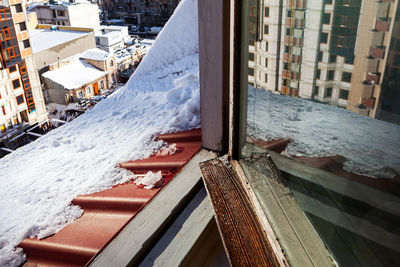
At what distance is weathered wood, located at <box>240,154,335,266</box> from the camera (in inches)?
28.9

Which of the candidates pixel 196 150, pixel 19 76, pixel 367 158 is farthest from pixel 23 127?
pixel 367 158

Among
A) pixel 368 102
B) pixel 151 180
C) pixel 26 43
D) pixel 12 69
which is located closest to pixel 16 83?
pixel 12 69

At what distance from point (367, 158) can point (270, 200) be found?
33 centimetres

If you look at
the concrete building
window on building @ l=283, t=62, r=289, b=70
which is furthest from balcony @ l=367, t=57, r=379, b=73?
the concrete building

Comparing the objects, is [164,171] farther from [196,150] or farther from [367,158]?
[367,158]

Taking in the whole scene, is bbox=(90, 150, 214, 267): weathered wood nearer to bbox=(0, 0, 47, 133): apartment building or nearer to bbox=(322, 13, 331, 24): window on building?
bbox=(322, 13, 331, 24): window on building

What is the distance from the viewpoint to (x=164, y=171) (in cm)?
136

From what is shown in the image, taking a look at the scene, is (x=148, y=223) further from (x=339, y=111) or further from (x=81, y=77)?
(x=81, y=77)

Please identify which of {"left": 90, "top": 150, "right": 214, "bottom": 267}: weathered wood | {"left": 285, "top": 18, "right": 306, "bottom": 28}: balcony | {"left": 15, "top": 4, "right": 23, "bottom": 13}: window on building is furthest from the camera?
{"left": 15, "top": 4, "right": 23, "bottom": 13}: window on building

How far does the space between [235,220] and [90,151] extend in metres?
0.91

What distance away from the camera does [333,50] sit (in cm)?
64

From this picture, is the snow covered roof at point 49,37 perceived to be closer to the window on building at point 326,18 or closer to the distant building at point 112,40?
the distant building at point 112,40

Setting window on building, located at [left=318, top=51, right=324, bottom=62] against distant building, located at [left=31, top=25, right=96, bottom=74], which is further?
distant building, located at [left=31, top=25, right=96, bottom=74]

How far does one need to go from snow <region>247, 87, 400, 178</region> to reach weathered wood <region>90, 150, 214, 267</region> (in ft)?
1.07
